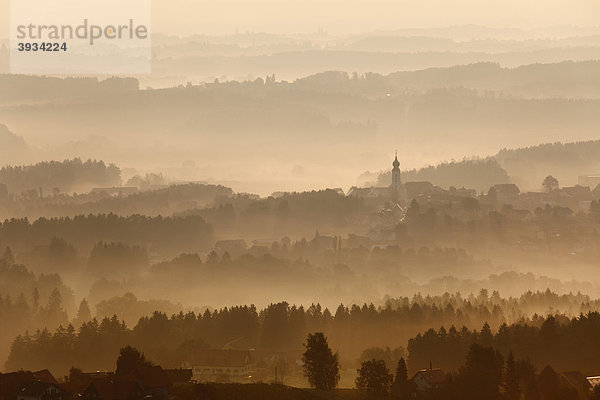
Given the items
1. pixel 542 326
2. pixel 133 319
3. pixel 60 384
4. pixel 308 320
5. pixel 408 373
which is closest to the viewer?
pixel 60 384

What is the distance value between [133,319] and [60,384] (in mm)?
66010

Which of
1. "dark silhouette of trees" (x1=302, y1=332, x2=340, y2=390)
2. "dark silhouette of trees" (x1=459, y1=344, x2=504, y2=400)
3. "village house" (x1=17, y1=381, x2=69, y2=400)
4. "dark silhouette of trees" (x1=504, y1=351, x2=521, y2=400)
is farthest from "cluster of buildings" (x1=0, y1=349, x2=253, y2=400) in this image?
"dark silhouette of trees" (x1=504, y1=351, x2=521, y2=400)

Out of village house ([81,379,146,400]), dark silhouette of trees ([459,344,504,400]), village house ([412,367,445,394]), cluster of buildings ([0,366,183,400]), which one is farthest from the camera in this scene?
village house ([412,367,445,394])

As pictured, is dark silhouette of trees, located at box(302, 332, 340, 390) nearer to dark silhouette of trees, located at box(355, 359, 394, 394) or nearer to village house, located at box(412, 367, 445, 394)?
dark silhouette of trees, located at box(355, 359, 394, 394)

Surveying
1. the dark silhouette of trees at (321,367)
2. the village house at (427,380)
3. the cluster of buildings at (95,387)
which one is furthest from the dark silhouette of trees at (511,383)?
the cluster of buildings at (95,387)

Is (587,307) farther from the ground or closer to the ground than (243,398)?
farther from the ground

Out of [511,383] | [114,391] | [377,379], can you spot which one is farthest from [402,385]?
[114,391]

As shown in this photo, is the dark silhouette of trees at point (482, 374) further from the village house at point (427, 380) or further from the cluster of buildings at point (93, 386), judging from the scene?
the cluster of buildings at point (93, 386)

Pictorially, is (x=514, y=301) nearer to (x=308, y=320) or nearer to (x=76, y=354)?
(x=308, y=320)

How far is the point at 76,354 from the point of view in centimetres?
16362

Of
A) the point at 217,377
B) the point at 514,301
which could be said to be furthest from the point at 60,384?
the point at 514,301

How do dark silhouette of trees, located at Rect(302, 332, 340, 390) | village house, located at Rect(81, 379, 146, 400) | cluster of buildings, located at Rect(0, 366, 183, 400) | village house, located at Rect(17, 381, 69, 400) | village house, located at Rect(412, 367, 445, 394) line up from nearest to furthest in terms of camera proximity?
village house, located at Rect(81, 379, 146, 400), cluster of buildings, located at Rect(0, 366, 183, 400), village house, located at Rect(17, 381, 69, 400), village house, located at Rect(412, 367, 445, 394), dark silhouette of trees, located at Rect(302, 332, 340, 390)

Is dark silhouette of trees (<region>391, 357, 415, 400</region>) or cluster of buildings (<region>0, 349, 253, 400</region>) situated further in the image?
dark silhouette of trees (<region>391, 357, 415, 400</region>)

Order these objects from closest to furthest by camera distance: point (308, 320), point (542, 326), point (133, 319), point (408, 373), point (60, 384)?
1. point (60, 384)
2. point (408, 373)
3. point (542, 326)
4. point (308, 320)
5. point (133, 319)
